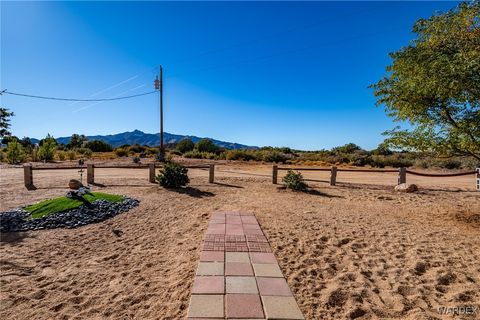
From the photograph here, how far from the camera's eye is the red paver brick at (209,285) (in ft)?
10.0

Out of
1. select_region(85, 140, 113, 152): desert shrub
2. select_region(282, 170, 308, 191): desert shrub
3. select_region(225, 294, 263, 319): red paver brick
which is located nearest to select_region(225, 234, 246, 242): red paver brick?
select_region(225, 294, 263, 319): red paver brick

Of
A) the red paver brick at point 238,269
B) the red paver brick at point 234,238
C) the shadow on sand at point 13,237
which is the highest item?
the red paver brick at point 234,238

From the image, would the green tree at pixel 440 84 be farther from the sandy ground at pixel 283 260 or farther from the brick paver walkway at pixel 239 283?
the brick paver walkway at pixel 239 283

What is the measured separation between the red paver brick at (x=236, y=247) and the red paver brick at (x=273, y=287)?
97cm

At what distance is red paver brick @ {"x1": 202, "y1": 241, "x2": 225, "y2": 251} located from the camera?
4320 millimetres

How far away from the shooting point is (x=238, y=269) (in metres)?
3.62

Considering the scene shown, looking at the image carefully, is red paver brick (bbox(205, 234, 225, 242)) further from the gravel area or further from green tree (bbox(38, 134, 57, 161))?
green tree (bbox(38, 134, 57, 161))

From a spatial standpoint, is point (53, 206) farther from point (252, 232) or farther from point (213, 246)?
point (252, 232)

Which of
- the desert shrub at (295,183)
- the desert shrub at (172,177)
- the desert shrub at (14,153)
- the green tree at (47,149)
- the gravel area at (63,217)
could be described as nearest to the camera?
the gravel area at (63,217)

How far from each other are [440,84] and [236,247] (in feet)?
16.9

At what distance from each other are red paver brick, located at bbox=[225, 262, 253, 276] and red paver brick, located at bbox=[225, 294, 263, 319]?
505mm

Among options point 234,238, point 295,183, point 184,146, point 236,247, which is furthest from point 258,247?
point 184,146

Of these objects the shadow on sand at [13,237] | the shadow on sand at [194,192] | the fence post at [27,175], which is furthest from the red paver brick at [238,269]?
the fence post at [27,175]

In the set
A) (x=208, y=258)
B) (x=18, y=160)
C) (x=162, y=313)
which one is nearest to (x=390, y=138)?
(x=208, y=258)
